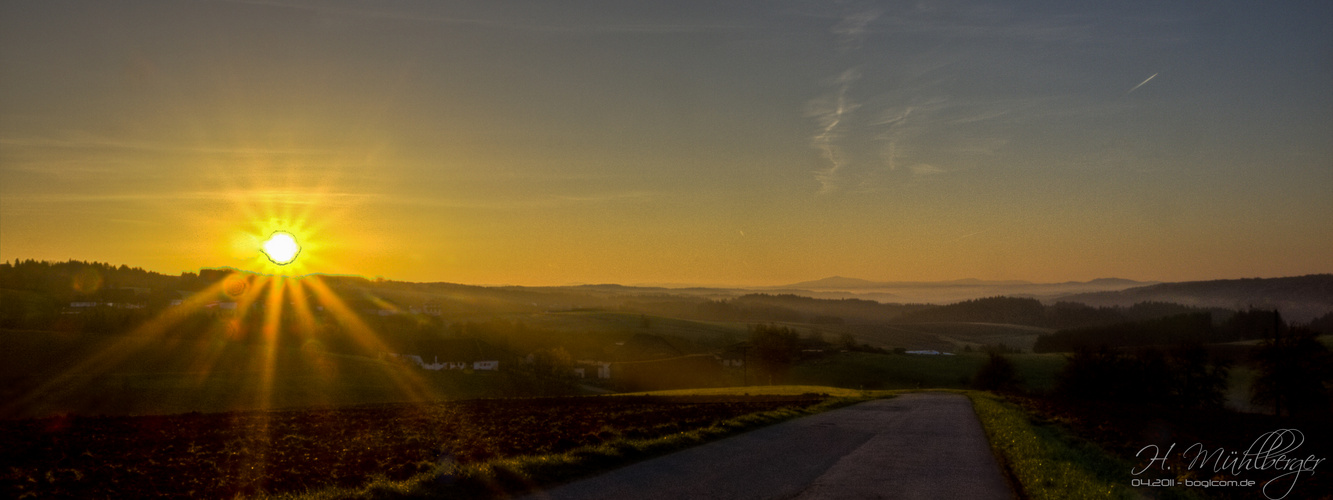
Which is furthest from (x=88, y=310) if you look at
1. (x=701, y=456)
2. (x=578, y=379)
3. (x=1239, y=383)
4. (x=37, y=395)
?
(x=1239, y=383)

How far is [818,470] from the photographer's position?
59.2 ft

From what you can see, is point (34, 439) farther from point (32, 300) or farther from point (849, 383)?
point (32, 300)

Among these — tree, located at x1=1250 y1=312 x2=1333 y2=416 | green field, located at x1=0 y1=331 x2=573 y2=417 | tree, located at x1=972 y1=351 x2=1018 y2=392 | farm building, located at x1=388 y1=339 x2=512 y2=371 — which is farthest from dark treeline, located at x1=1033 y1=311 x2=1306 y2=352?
green field, located at x1=0 y1=331 x2=573 y2=417

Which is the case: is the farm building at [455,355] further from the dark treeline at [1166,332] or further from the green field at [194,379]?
the dark treeline at [1166,332]

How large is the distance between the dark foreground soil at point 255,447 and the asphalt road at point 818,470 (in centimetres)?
416

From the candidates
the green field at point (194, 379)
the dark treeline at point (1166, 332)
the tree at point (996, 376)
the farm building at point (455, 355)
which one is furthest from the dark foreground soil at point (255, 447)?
the dark treeline at point (1166, 332)

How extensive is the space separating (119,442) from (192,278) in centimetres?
18673

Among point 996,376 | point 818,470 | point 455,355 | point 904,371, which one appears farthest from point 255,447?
point 904,371

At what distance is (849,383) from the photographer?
105m

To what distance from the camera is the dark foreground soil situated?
60.0ft

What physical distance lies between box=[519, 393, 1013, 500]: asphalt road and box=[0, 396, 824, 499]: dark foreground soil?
4157 millimetres

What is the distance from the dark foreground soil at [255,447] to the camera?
18.3 metres

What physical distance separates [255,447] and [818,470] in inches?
734

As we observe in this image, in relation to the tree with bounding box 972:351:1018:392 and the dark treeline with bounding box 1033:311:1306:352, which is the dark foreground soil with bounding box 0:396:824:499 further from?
the dark treeline with bounding box 1033:311:1306:352
